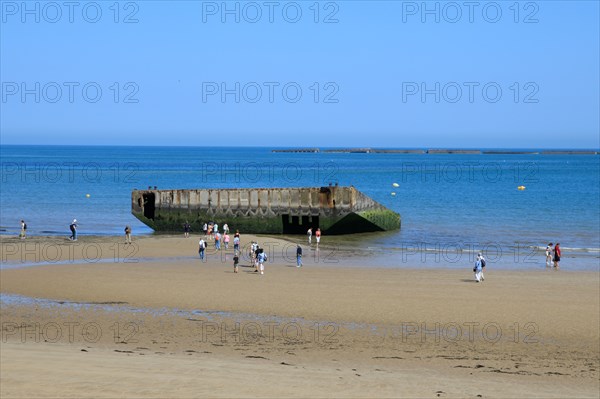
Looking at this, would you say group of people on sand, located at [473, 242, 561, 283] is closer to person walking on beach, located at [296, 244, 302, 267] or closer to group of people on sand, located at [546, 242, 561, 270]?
group of people on sand, located at [546, 242, 561, 270]

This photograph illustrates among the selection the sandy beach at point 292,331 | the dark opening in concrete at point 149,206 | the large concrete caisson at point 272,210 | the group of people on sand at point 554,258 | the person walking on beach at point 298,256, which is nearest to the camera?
the sandy beach at point 292,331

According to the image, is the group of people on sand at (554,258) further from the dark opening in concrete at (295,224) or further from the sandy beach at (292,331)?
the dark opening in concrete at (295,224)

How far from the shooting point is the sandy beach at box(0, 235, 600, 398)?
1706 centimetres

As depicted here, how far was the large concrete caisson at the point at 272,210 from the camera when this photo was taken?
166 ft

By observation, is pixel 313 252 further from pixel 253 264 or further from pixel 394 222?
pixel 394 222

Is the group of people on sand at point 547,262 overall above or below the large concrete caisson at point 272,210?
below

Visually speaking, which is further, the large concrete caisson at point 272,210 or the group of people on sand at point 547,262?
the large concrete caisson at point 272,210

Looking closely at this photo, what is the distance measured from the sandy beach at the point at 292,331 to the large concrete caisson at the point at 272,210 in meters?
13.8

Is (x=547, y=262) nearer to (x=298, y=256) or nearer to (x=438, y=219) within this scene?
(x=298, y=256)

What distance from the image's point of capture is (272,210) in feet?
168

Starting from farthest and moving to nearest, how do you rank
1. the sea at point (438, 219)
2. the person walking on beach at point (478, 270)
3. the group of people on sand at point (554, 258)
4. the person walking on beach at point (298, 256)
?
the sea at point (438, 219) → the group of people on sand at point (554, 258) → the person walking on beach at point (298, 256) → the person walking on beach at point (478, 270)

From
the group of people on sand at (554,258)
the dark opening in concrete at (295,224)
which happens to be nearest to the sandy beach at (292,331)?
the group of people on sand at (554,258)

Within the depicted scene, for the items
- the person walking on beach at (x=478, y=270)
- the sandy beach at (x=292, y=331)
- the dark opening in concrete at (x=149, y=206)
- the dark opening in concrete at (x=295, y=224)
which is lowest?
the sandy beach at (x=292, y=331)

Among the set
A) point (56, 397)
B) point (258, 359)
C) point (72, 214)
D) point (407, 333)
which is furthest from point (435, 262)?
point (72, 214)
